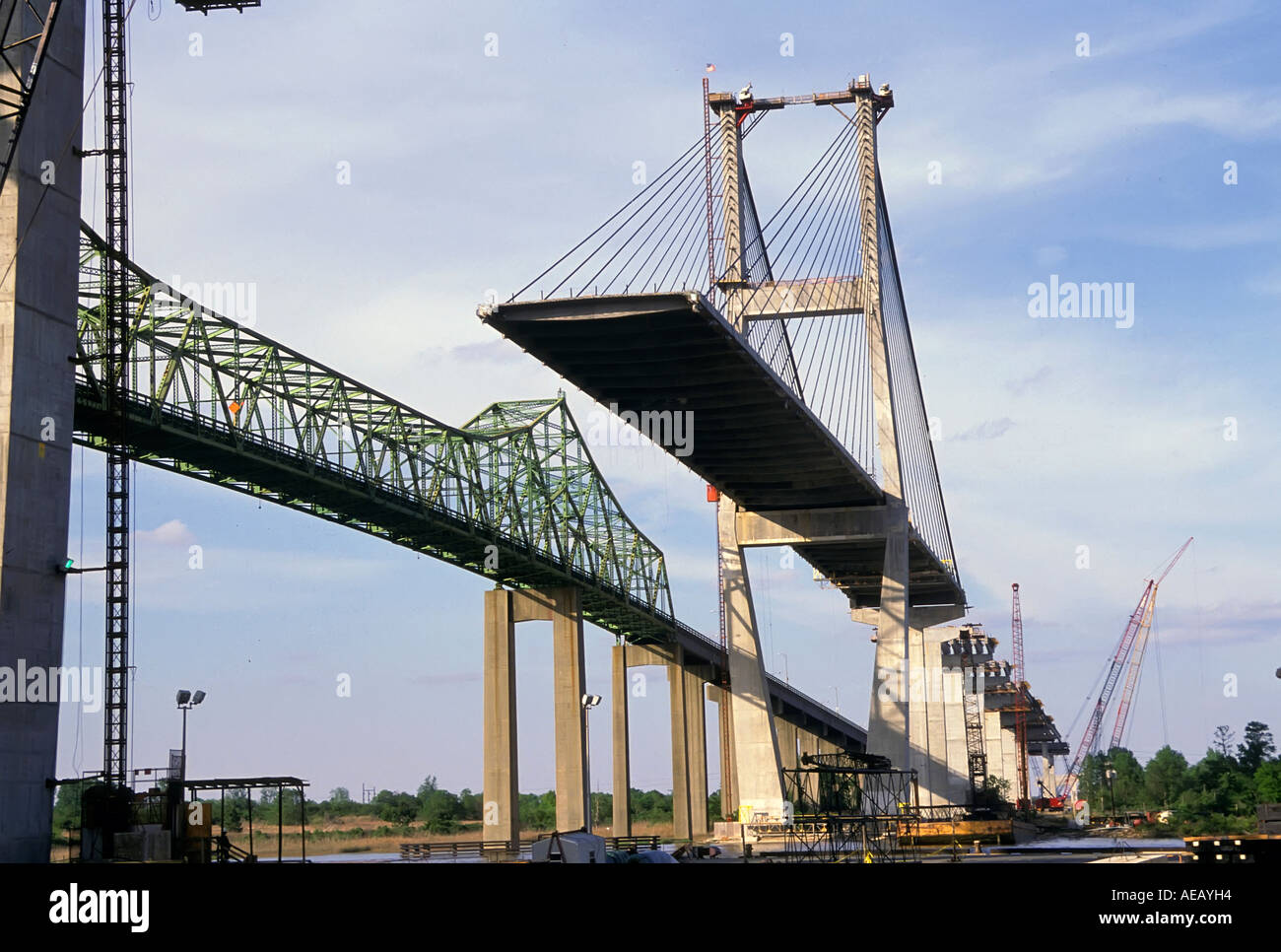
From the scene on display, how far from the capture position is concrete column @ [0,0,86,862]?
4906 cm

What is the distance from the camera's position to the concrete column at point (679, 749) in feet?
471

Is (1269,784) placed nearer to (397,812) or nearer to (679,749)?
A: (679,749)

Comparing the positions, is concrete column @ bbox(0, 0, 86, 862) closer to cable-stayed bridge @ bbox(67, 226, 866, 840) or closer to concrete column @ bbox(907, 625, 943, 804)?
cable-stayed bridge @ bbox(67, 226, 866, 840)

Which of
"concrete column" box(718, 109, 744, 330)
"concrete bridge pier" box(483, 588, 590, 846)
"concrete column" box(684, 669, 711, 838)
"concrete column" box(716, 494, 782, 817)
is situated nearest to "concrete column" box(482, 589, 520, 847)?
"concrete bridge pier" box(483, 588, 590, 846)

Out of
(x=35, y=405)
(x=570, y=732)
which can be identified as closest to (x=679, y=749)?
(x=570, y=732)

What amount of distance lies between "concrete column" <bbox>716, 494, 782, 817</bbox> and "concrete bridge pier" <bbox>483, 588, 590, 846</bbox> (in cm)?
1106

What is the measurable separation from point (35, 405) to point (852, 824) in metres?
35.9

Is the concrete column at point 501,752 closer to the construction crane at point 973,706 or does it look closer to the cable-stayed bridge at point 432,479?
the cable-stayed bridge at point 432,479

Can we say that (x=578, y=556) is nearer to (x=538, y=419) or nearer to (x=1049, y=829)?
(x=538, y=419)

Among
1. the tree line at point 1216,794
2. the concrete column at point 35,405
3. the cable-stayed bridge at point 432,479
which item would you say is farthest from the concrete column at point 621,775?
the concrete column at point 35,405

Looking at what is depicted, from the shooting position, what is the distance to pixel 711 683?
164000 millimetres

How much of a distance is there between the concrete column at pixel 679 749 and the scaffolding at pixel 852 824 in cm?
4887

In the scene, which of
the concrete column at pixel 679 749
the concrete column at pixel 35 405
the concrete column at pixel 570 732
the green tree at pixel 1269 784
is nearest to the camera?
the concrete column at pixel 35 405
